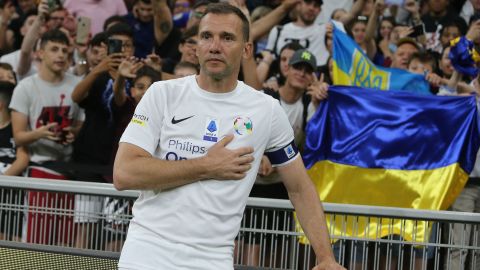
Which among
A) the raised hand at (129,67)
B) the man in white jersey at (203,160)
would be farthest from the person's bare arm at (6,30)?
the man in white jersey at (203,160)


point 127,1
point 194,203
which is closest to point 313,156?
point 194,203

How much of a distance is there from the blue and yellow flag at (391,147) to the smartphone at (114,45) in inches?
87.5

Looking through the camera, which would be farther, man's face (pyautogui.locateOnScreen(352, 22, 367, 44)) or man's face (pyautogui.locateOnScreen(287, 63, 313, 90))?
man's face (pyautogui.locateOnScreen(352, 22, 367, 44))

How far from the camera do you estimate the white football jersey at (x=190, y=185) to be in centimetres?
418

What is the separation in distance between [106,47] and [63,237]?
3880mm

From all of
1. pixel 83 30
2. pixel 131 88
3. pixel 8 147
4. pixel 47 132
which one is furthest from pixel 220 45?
pixel 83 30

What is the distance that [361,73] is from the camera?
341 inches

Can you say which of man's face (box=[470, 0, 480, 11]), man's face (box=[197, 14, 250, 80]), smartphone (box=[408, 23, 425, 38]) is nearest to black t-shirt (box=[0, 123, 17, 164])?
smartphone (box=[408, 23, 425, 38])

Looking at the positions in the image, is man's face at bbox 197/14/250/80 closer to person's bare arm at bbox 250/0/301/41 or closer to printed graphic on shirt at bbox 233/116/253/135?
printed graphic on shirt at bbox 233/116/253/135

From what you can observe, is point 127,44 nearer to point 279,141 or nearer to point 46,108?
point 46,108

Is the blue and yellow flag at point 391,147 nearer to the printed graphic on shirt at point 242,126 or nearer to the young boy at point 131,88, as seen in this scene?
the young boy at point 131,88

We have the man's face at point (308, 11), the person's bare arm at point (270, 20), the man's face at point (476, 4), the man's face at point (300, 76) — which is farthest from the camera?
the man's face at point (476, 4)

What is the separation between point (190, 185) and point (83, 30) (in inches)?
248

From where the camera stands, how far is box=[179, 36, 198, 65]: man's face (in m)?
8.95
